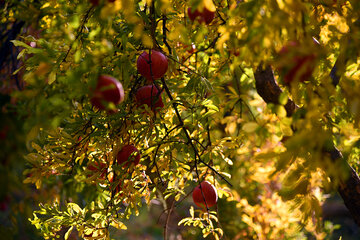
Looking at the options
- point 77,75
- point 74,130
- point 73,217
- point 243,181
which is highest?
point 77,75

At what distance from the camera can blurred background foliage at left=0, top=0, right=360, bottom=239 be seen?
0.75m

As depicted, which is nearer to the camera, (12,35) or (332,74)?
(332,74)

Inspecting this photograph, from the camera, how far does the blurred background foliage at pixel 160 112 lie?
0.75 meters

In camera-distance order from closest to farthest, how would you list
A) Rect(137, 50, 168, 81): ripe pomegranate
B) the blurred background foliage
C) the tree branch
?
the blurred background foliage < Rect(137, 50, 168, 81): ripe pomegranate < the tree branch

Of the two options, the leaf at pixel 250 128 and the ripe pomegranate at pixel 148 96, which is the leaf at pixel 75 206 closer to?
the ripe pomegranate at pixel 148 96

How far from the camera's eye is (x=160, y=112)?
1.35 metres

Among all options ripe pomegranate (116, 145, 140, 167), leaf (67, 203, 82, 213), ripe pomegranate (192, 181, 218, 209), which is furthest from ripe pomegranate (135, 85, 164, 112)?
leaf (67, 203, 82, 213)

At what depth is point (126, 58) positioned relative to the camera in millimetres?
1090

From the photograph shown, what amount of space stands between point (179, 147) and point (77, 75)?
71 cm

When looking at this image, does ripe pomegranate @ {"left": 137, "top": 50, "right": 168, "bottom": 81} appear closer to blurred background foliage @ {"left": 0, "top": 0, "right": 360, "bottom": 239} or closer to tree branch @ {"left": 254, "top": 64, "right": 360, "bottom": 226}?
blurred background foliage @ {"left": 0, "top": 0, "right": 360, "bottom": 239}

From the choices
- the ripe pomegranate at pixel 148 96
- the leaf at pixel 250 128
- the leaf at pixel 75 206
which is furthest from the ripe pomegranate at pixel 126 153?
the leaf at pixel 250 128

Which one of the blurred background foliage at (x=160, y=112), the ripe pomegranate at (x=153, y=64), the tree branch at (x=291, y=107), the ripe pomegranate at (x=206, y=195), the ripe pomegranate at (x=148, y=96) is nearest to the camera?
the blurred background foliage at (x=160, y=112)

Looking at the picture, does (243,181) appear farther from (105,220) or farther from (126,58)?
(126,58)

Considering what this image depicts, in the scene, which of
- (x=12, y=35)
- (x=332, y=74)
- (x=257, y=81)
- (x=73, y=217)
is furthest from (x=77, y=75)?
(x=12, y=35)
